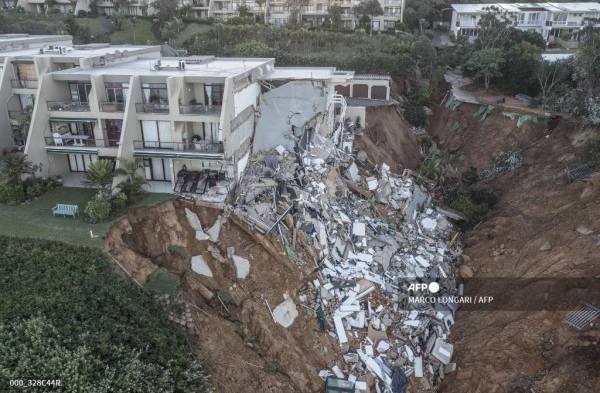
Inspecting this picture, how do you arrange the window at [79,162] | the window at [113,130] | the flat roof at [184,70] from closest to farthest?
the window at [113,130] < the flat roof at [184,70] < the window at [79,162]

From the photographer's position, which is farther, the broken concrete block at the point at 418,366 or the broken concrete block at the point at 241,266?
the broken concrete block at the point at 241,266

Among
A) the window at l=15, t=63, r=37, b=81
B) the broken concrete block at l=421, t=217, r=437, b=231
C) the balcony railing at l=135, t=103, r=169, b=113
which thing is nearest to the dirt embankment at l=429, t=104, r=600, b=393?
the broken concrete block at l=421, t=217, r=437, b=231

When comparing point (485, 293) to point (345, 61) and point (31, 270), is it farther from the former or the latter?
point (345, 61)

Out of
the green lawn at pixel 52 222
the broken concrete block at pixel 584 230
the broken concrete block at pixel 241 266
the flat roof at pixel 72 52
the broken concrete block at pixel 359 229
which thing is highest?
the flat roof at pixel 72 52

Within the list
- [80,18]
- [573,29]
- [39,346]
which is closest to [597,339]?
[39,346]

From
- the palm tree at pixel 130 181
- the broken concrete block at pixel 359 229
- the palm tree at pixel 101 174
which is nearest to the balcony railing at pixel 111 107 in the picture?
the palm tree at pixel 101 174

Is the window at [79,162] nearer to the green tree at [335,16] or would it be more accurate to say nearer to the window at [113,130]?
the window at [113,130]
